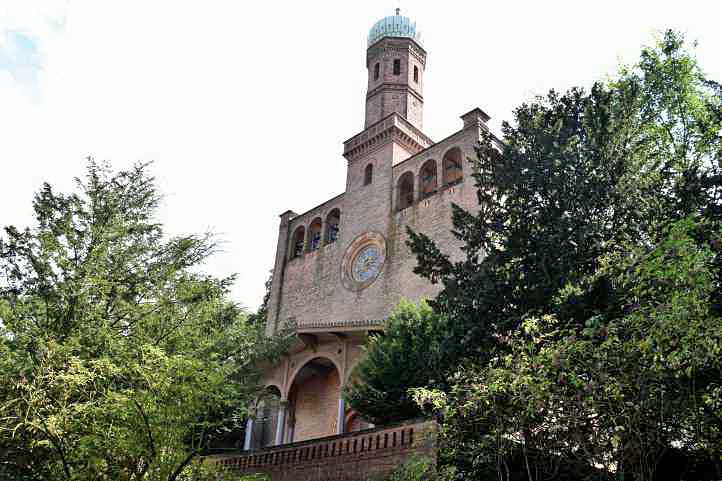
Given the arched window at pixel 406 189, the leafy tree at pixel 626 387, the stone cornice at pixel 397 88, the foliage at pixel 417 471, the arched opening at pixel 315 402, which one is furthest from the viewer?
the stone cornice at pixel 397 88

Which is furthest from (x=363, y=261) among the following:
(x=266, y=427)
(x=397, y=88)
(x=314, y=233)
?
(x=397, y=88)

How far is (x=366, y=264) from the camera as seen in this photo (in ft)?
88.8

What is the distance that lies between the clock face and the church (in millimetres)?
51

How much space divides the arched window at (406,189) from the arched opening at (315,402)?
26.8ft

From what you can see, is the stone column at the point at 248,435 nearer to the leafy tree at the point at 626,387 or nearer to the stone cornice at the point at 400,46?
the leafy tree at the point at 626,387

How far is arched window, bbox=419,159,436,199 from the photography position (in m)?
26.5

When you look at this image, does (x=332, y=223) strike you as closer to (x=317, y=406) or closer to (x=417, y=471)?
(x=317, y=406)

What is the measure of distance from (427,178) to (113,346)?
18.1 m

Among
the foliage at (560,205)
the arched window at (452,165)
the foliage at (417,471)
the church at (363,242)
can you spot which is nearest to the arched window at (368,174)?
the church at (363,242)

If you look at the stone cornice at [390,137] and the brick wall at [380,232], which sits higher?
the stone cornice at [390,137]

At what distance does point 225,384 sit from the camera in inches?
423

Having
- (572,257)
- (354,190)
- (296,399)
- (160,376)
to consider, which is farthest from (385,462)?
(354,190)

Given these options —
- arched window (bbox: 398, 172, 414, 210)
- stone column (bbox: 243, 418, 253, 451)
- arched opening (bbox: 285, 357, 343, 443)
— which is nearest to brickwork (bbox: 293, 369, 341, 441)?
arched opening (bbox: 285, 357, 343, 443)

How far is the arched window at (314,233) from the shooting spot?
3125 centimetres
